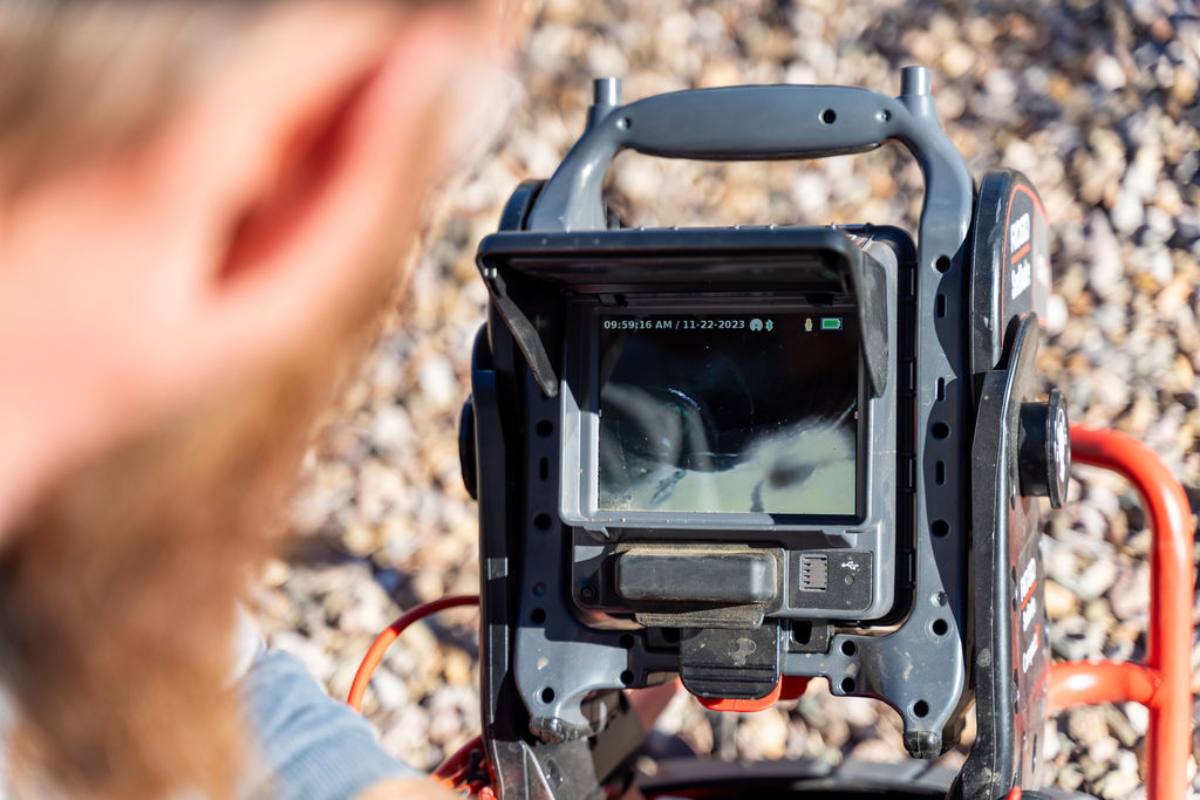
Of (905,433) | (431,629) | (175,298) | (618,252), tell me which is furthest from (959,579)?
(431,629)

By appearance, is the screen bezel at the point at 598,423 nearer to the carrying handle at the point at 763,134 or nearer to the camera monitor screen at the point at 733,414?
the camera monitor screen at the point at 733,414

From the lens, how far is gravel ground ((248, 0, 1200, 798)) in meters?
3.13

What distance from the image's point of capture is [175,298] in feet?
1.42

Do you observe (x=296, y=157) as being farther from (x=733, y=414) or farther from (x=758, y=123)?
(x=758, y=123)

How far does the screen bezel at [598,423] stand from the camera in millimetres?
1712

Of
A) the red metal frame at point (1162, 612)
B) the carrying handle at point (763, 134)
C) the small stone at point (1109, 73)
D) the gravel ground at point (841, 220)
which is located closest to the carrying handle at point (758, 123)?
the carrying handle at point (763, 134)

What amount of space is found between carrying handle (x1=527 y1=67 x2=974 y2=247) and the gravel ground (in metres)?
1.35

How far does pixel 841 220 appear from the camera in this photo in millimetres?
3605

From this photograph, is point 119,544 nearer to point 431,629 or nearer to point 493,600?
point 493,600

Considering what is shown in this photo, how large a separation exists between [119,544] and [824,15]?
12.0ft

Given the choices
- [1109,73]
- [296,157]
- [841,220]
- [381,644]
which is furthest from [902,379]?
[1109,73]

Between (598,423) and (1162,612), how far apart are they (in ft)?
2.86

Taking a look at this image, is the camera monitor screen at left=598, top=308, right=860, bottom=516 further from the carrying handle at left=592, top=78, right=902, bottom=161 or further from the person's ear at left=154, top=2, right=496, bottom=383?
the person's ear at left=154, top=2, right=496, bottom=383

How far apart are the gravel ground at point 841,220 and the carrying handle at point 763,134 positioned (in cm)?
135
